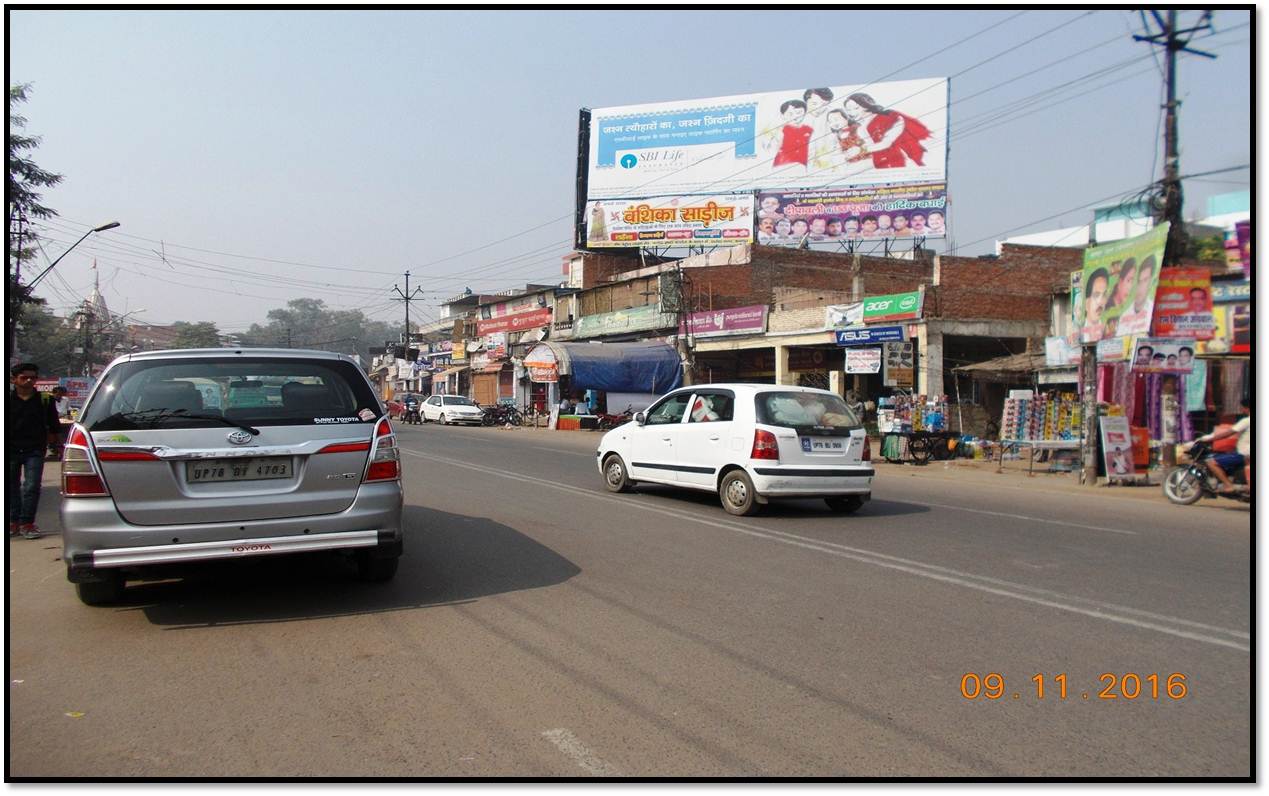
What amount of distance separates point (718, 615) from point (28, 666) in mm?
3910

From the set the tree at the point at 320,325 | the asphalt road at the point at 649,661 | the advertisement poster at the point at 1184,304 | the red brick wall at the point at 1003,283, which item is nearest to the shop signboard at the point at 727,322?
the red brick wall at the point at 1003,283

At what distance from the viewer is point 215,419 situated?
550cm

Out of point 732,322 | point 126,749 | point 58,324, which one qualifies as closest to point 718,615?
point 126,749

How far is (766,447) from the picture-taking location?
987 cm

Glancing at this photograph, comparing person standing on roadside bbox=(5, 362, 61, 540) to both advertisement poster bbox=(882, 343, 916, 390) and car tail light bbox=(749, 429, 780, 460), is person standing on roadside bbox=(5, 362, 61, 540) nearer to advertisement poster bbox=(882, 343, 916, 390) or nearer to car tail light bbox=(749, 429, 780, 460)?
car tail light bbox=(749, 429, 780, 460)

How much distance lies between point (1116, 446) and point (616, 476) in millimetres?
8925

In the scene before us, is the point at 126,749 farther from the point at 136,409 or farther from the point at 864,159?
the point at 864,159

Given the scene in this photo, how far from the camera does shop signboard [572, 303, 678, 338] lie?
38.6 m

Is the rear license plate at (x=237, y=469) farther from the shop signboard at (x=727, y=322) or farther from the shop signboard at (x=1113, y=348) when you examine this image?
the shop signboard at (x=727, y=322)

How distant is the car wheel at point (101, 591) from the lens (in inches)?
228

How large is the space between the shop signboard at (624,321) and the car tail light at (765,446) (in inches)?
1084

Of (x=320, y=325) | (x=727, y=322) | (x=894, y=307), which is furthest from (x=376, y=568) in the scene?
(x=320, y=325)

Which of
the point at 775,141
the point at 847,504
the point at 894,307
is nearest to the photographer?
the point at 847,504
